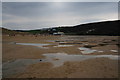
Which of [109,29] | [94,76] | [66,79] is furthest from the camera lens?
[109,29]

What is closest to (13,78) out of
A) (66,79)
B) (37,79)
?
(37,79)

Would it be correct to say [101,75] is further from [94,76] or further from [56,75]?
[56,75]

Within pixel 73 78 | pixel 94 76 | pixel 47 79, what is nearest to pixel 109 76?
pixel 94 76

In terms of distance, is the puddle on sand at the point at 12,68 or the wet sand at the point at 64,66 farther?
the puddle on sand at the point at 12,68

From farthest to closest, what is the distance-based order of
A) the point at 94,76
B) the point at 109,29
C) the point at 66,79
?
the point at 109,29 → the point at 94,76 → the point at 66,79

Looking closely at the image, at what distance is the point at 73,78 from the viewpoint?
20.6ft

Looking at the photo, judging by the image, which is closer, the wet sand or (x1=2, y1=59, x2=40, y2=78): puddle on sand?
the wet sand

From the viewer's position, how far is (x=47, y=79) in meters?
6.23

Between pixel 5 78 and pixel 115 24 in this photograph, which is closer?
pixel 5 78

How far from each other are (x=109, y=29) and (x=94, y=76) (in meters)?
97.9

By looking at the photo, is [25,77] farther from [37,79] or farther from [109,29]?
[109,29]

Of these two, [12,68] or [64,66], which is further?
[64,66]

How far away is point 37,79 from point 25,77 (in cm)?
75

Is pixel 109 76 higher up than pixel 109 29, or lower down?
lower down
